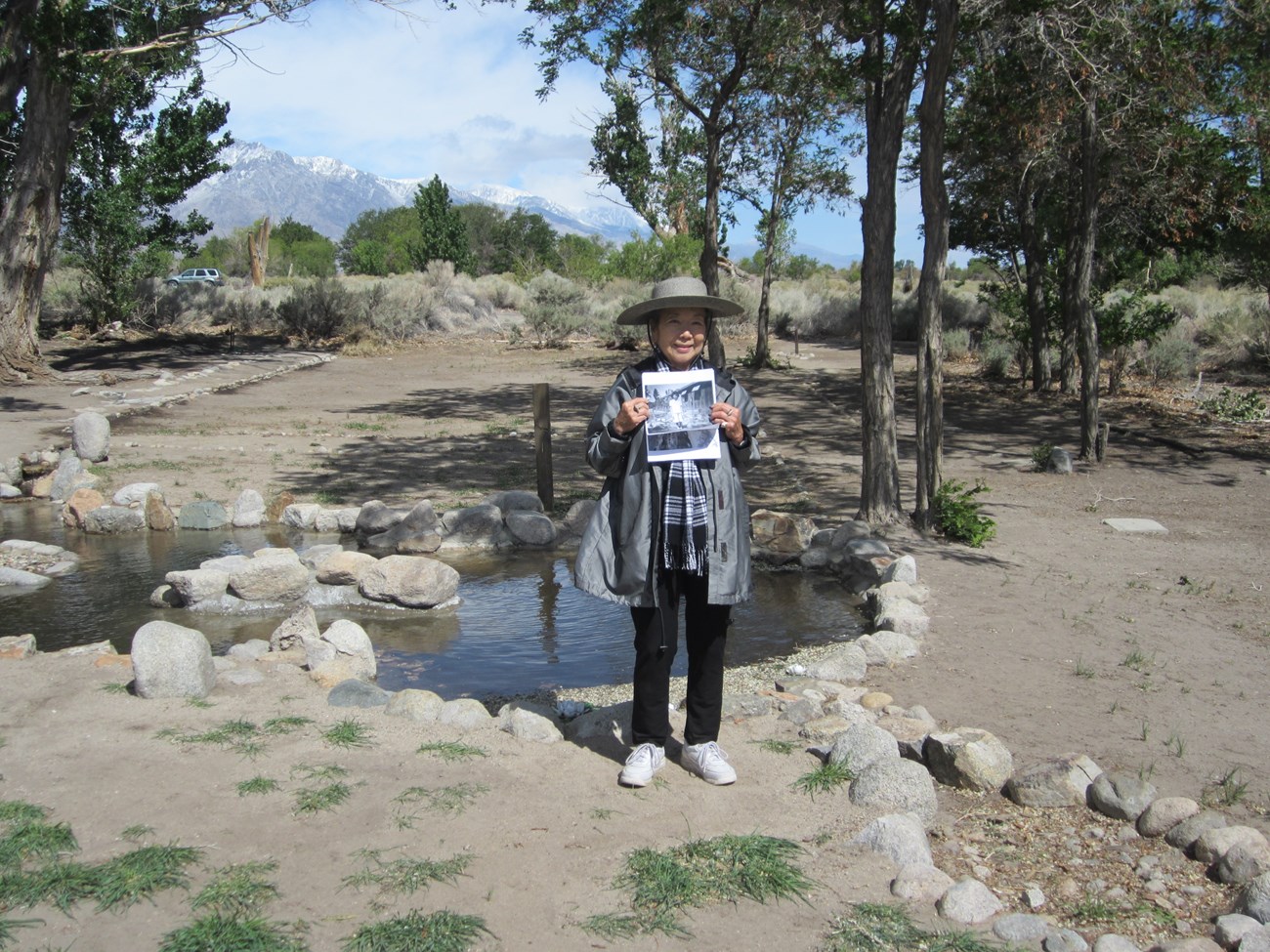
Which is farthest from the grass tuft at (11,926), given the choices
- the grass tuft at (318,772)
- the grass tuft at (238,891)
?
the grass tuft at (318,772)

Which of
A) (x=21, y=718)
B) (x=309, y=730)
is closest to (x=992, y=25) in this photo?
(x=309, y=730)

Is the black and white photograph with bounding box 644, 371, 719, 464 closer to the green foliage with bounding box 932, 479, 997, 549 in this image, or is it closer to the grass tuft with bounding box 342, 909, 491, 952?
the grass tuft with bounding box 342, 909, 491, 952

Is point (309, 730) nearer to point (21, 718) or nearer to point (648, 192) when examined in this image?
point (21, 718)

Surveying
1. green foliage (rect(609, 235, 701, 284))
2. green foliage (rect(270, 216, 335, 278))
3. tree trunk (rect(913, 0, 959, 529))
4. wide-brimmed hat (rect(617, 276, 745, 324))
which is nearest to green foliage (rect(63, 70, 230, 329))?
green foliage (rect(609, 235, 701, 284))

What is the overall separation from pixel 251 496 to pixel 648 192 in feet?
52.1

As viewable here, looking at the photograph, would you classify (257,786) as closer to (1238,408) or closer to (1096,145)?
(1096,145)

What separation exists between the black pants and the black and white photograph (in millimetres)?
478

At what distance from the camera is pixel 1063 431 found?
1566cm

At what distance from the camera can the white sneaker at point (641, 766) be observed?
4051mm

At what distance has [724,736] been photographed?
4695 mm

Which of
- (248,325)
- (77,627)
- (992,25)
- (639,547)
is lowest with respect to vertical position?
(77,627)

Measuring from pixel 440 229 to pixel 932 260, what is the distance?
42688mm

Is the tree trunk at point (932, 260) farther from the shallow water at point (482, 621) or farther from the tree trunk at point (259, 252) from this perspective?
the tree trunk at point (259, 252)

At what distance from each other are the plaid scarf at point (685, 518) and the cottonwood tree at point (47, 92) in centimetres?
1746
